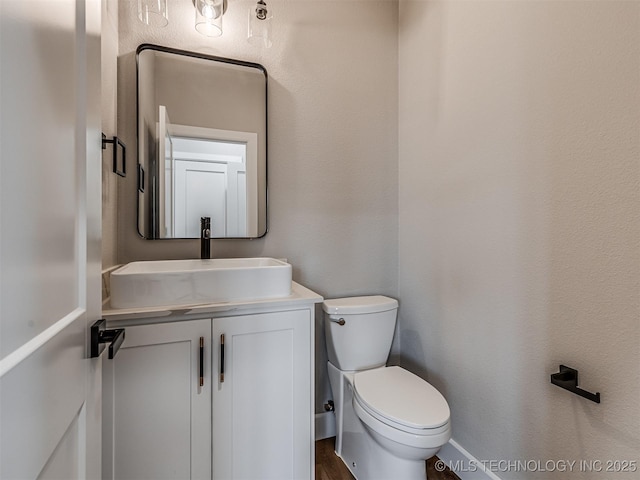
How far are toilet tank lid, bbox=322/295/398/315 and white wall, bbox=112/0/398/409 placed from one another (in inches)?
4.9

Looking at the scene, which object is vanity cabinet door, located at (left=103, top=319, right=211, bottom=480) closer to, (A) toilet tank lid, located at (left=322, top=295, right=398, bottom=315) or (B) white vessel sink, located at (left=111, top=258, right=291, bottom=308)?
(B) white vessel sink, located at (left=111, top=258, right=291, bottom=308)

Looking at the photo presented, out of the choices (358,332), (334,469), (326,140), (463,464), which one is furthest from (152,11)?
(463,464)

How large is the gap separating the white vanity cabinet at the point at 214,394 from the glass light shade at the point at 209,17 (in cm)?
136

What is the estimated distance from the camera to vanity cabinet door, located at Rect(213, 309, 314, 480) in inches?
46.0

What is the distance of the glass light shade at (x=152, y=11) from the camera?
1409 mm

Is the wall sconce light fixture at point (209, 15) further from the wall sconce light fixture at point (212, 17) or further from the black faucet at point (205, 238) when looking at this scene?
the black faucet at point (205, 238)

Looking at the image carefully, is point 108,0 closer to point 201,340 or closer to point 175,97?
point 175,97

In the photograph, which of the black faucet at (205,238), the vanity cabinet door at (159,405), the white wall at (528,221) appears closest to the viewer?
the white wall at (528,221)

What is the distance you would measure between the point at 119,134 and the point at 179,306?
2.93 ft

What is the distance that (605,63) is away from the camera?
0.98 metres

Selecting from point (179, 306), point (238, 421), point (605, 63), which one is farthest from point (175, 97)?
point (605, 63)

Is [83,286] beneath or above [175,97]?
beneath

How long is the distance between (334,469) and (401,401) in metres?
0.60

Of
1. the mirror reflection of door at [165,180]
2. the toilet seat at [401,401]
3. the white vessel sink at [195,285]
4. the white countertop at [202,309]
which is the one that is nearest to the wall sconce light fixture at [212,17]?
the mirror reflection of door at [165,180]
